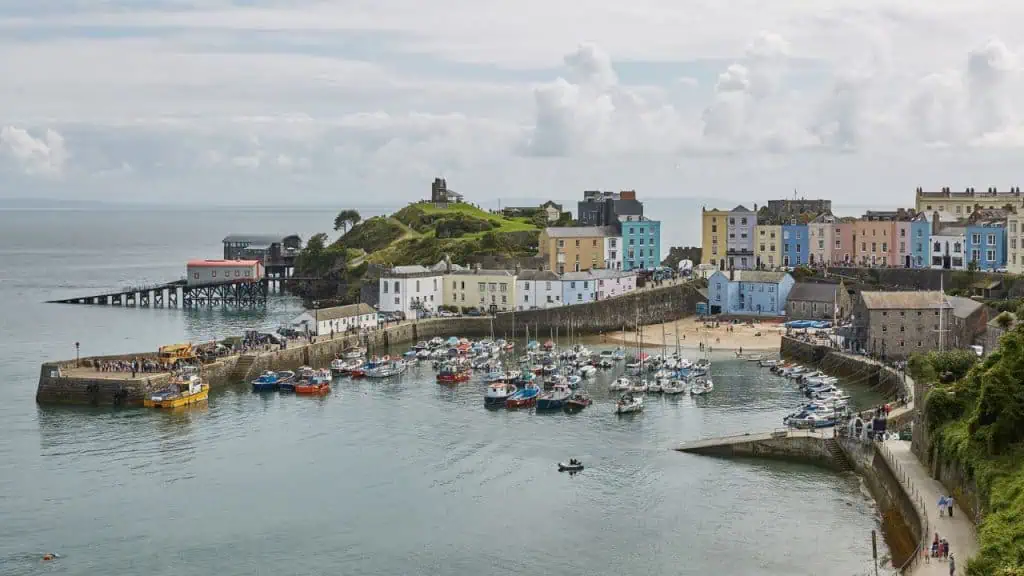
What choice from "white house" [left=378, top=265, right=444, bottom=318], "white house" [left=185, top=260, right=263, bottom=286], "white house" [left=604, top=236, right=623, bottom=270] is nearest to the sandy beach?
"white house" [left=378, top=265, right=444, bottom=318]

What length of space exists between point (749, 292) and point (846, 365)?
79.9 feet

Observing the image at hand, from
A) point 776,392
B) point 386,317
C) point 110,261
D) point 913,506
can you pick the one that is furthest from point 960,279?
point 110,261

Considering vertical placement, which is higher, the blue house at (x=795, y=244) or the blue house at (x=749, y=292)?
the blue house at (x=795, y=244)

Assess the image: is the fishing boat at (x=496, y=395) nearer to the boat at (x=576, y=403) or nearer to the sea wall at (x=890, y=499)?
the boat at (x=576, y=403)

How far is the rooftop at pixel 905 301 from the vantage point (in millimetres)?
64750

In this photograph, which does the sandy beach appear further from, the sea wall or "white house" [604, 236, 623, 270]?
the sea wall

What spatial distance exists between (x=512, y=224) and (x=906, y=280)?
155ft

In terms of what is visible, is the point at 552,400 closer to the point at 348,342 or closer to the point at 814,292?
the point at 348,342

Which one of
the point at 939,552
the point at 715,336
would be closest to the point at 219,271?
the point at 715,336

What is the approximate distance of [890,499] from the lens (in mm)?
39125

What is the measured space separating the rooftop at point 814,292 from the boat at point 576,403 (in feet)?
103

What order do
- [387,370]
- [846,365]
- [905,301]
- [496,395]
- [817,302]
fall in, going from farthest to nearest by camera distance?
[817,302], [387,370], [905,301], [846,365], [496,395]

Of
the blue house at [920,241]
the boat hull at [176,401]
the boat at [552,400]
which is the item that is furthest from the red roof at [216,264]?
the boat at [552,400]

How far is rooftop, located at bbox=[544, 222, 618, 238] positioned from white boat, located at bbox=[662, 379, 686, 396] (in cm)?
4064
